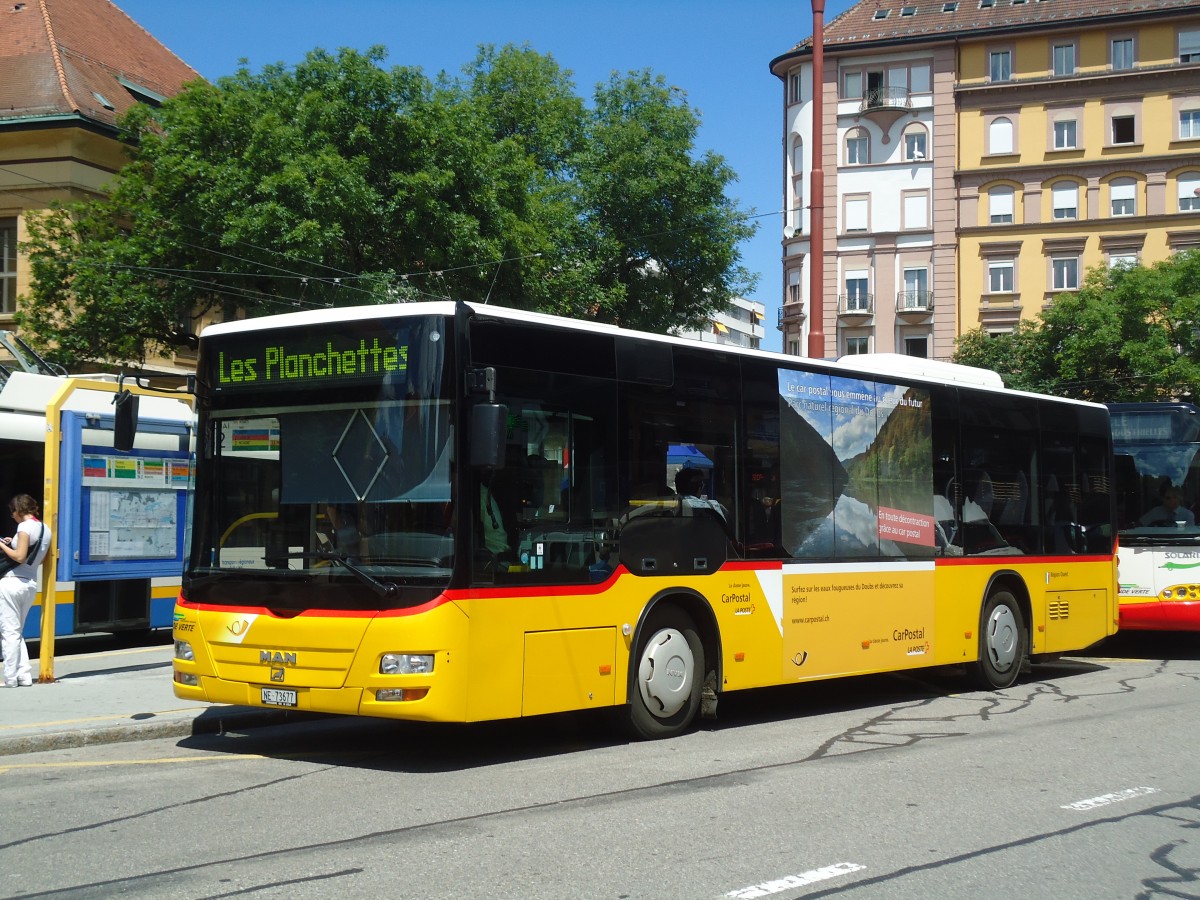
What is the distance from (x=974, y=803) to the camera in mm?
8008

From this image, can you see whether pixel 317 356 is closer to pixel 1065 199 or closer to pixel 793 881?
pixel 793 881

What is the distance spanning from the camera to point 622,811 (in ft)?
25.0

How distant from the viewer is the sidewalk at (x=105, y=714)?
9.98m

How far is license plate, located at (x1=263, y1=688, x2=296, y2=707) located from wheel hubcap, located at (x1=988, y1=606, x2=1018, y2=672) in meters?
7.86

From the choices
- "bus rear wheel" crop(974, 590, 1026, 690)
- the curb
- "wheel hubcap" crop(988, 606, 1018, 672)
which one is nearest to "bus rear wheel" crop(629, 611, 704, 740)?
the curb

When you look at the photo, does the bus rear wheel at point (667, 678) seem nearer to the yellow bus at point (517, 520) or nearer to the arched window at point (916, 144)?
the yellow bus at point (517, 520)

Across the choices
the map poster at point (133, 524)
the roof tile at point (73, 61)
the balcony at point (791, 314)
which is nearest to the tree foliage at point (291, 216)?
the roof tile at point (73, 61)

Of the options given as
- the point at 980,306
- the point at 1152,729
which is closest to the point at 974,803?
the point at 1152,729

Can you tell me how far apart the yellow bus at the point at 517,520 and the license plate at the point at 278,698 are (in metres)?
0.02

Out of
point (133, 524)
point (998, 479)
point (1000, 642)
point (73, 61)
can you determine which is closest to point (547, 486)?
point (998, 479)

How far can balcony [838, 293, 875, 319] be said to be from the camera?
6384cm

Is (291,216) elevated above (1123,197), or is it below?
below

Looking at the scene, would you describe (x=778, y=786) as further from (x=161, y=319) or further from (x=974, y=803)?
(x=161, y=319)

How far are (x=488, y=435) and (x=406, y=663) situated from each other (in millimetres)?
1494
